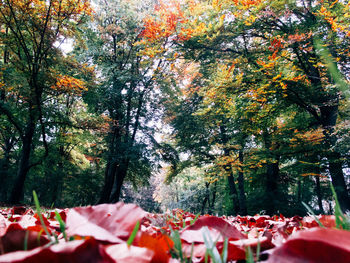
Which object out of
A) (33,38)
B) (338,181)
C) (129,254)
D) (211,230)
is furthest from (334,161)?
(33,38)

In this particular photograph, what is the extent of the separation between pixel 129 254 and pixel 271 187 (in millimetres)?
13158

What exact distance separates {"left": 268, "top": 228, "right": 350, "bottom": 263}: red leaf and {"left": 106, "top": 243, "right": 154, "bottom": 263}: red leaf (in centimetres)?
19

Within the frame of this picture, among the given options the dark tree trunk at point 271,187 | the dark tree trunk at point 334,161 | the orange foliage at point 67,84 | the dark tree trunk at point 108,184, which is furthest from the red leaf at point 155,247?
the dark tree trunk at point 271,187

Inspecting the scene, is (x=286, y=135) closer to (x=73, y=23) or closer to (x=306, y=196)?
(x=73, y=23)

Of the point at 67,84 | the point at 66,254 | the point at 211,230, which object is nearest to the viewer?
the point at 66,254

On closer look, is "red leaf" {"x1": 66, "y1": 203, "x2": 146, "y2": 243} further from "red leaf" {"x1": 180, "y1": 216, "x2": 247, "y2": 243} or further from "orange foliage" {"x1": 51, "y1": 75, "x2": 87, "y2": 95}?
"orange foliage" {"x1": 51, "y1": 75, "x2": 87, "y2": 95}

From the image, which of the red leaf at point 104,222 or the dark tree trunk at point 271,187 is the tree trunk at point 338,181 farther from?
the red leaf at point 104,222

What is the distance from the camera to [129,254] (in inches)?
13.5

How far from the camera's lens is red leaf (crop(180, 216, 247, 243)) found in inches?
23.8

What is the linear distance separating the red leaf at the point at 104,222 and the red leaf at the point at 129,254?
83 millimetres

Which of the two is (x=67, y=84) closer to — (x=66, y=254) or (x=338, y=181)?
(x=66, y=254)

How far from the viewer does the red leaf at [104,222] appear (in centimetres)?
46

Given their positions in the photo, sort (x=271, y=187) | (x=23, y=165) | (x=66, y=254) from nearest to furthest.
Answer: (x=66, y=254), (x=23, y=165), (x=271, y=187)

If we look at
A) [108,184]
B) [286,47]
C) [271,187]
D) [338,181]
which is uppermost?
[286,47]
